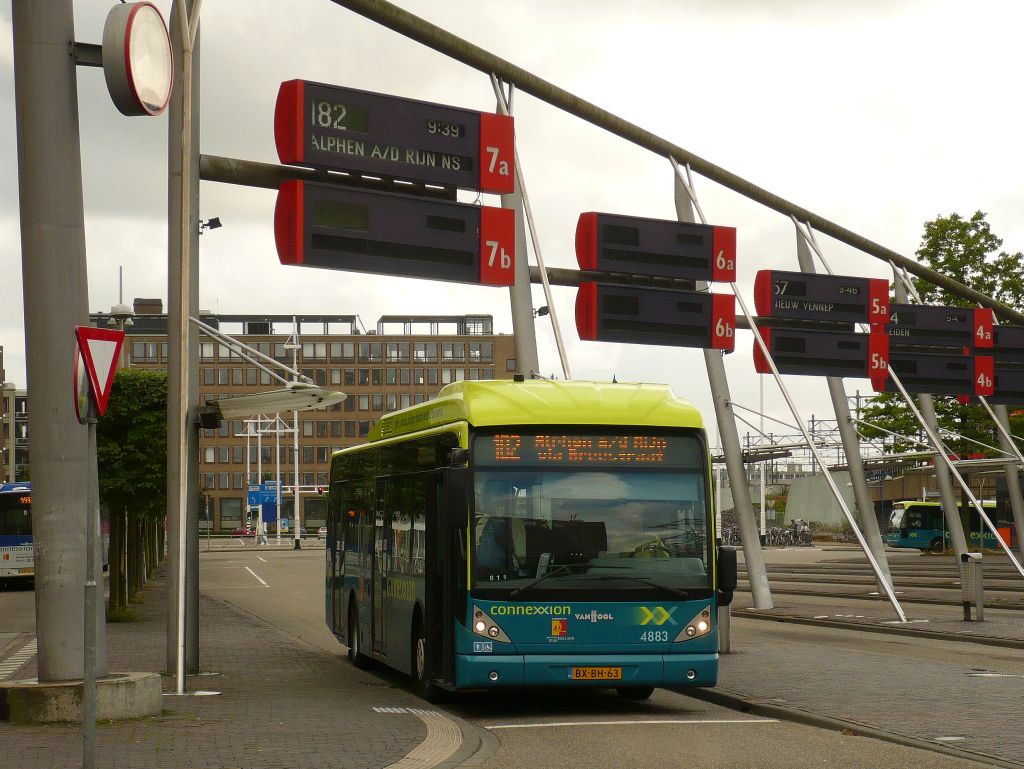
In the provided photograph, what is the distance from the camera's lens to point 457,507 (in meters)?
12.3

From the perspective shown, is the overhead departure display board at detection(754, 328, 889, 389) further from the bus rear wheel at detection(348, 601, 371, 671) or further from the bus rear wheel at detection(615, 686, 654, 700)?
the bus rear wheel at detection(615, 686, 654, 700)

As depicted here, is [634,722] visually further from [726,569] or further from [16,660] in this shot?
[16,660]

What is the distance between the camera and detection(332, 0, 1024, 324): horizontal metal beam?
19375 mm

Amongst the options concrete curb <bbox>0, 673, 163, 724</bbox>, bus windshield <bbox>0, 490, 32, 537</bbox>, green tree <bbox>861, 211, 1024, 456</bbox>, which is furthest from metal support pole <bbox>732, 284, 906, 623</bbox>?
green tree <bbox>861, 211, 1024, 456</bbox>

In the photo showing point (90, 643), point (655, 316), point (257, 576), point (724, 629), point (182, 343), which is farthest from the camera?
point (257, 576)

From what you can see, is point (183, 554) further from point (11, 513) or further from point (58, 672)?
point (11, 513)

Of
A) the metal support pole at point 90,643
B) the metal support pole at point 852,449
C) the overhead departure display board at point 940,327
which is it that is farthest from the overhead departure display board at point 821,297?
the metal support pole at point 90,643

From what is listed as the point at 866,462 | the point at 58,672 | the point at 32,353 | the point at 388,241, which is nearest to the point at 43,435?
the point at 32,353

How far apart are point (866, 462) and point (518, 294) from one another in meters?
22.3

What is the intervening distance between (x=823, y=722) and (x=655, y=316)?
37.1ft

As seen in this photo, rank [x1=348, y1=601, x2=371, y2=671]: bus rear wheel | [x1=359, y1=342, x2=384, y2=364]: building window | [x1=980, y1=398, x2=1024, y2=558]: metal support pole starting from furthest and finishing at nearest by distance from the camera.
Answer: [x1=359, y1=342, x2=384, y2=364]: building window, [x1=980, y1=398, x2=1024, y2=558]: metal support pole, [x1=348, y1=601, x2=371, y2=671]: bus rear wheel

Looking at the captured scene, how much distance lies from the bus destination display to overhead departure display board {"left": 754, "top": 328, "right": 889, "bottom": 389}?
39.8ft

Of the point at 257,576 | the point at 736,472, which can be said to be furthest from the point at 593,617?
the point at 257,576

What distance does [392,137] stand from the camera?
17438mm
